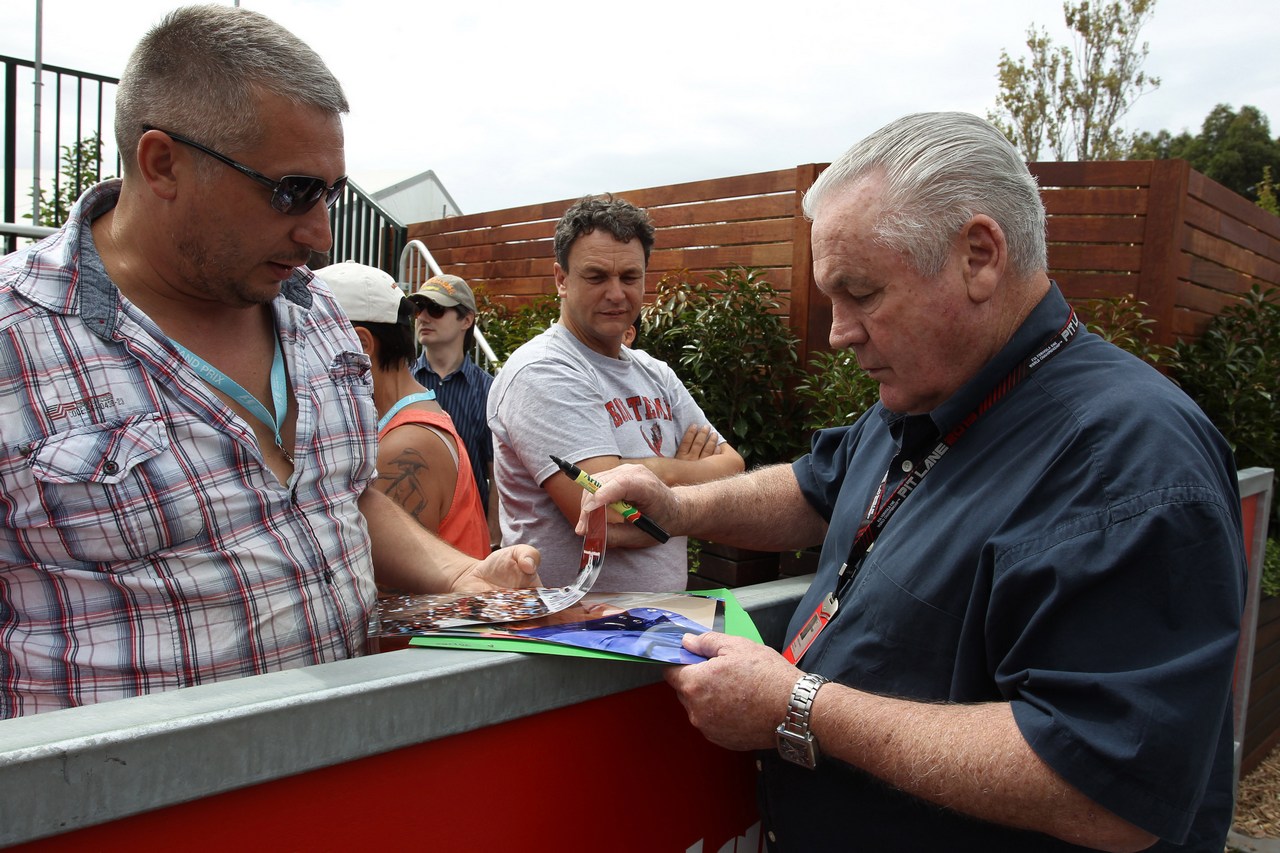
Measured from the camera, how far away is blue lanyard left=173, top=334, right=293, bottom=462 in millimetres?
1612

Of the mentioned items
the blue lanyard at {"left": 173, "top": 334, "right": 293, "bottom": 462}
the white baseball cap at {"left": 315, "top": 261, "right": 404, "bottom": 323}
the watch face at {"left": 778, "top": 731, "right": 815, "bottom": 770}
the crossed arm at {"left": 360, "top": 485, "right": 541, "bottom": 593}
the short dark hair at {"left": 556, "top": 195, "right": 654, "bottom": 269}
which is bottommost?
the watch face at {"left": 778, "top": 731, "right": 815, "bottom": 770}

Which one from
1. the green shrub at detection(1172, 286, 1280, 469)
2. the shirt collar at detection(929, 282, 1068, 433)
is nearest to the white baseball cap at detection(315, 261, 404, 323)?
the shirt collar at detection(929, 282, 1068, 433)

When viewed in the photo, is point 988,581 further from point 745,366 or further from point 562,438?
point 745,366

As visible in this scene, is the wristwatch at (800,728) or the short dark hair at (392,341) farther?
the short dark hair at (392,341)

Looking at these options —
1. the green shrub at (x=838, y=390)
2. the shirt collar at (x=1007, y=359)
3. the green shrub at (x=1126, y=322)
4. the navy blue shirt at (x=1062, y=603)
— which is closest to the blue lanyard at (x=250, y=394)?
the navy blue shirt at (x=1062, y=603)

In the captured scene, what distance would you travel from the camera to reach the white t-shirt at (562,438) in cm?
268

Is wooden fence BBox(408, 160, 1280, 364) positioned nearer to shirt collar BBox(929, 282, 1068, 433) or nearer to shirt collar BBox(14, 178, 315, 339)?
shirt collar BBox(929, 282, 1068, 433)

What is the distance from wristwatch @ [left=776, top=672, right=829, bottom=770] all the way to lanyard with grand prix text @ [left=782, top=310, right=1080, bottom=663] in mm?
261

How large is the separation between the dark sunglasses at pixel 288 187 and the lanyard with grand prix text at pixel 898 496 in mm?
1168

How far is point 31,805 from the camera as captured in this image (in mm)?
912

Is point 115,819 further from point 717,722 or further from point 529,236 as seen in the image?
point 529,236

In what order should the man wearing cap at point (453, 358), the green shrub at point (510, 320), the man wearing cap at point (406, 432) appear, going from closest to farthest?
the man wearing cap at point (406, 432) → the man wearing cap at point (453, 358) → the green shrub at point (510, 320)

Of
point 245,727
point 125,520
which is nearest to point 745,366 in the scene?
point 125,520

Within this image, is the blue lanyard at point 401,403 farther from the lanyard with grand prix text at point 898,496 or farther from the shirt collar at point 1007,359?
the shirt collar at point 1007,359
